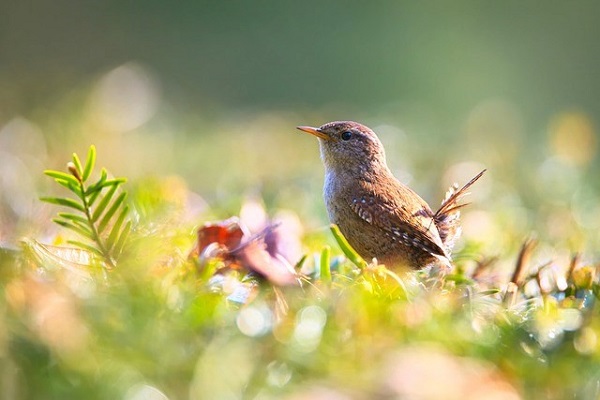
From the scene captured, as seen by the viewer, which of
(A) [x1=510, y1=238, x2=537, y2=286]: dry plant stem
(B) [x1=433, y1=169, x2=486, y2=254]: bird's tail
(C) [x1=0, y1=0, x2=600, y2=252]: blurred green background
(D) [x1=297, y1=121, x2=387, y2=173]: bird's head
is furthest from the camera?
(D) [x1=297, y1=121, x2=387, y2=173]: bird's head

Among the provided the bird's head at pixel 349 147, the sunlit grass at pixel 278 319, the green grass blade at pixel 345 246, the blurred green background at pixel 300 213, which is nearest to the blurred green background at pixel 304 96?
the blurred green background at pixel 300 213

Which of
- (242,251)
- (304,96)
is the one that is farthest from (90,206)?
(304,96)

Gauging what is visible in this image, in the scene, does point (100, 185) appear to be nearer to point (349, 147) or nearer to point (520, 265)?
point (520, 265)

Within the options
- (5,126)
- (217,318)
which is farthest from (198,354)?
(5,126)

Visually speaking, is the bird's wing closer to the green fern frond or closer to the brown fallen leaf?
the brown fallen leaf

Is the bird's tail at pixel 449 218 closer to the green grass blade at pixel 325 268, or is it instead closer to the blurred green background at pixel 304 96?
the blurred green background at pixel 304 96

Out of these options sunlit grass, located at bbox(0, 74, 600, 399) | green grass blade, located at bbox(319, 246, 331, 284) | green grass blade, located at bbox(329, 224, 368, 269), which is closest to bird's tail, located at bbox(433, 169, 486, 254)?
sunlit grass, located at bbox(0, 74, 600, 399)

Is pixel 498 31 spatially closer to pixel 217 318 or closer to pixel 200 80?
pixel 200 80
